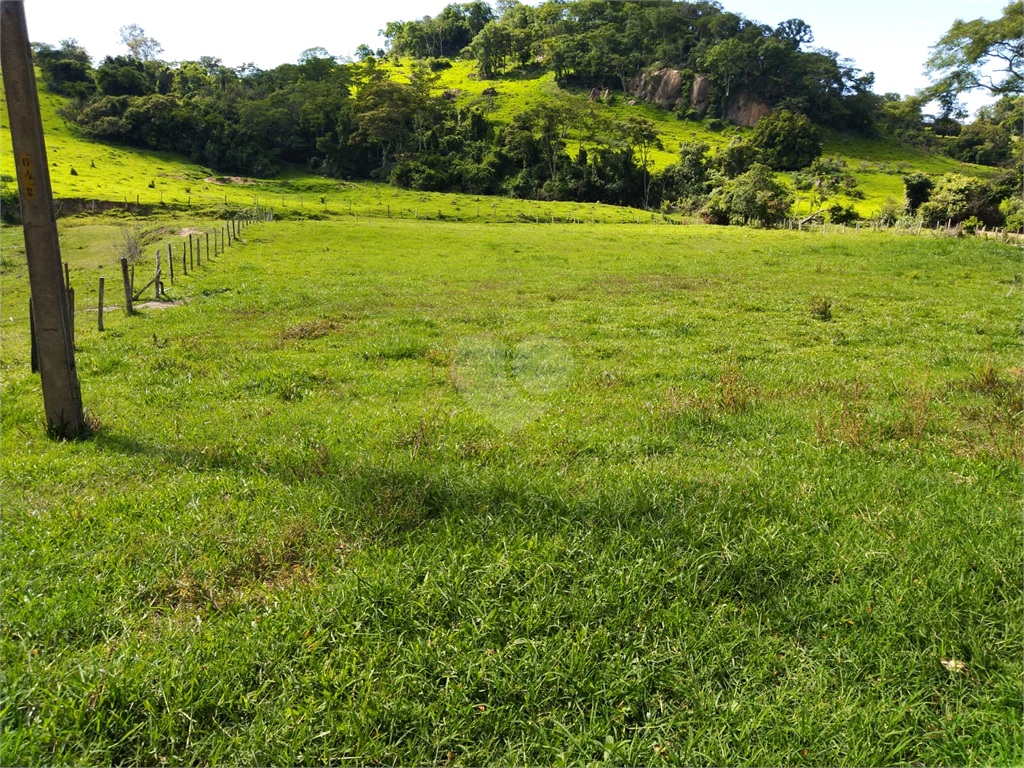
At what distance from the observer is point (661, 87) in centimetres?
15600

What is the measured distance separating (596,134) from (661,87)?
6658 centimetres

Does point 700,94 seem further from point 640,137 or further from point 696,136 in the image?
point 640,137

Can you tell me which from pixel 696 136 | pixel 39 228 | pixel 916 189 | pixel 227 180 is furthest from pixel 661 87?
pixel 39 228

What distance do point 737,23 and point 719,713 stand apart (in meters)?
206

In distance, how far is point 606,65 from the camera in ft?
541

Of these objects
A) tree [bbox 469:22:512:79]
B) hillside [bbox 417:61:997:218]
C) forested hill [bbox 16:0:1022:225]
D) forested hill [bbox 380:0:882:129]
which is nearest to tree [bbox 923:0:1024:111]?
forested hill [bbox 16:0:1022:225]

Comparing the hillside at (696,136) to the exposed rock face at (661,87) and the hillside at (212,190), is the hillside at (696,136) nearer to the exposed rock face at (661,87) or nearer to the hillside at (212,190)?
the exposed rock face at (661,87)

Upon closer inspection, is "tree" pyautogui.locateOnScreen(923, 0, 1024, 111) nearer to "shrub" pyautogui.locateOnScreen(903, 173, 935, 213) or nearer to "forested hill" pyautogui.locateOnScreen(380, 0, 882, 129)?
"shrub" pyautogui.locateOnScreen(903, 173, 935, 213)

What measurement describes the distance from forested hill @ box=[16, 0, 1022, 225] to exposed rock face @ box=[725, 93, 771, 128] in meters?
0.35

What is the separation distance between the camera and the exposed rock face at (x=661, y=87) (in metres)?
153

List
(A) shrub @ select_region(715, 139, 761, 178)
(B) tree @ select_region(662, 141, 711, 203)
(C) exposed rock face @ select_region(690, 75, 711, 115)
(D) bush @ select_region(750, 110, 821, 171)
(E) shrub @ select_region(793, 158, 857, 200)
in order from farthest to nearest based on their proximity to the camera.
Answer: (C) exposed rock face @ select_region(690, 75, 711, 115)
(D) bush @ select_region(750, 110, 821, 171)
(B) tree @ select_region(662, 141, 711, 203)
(A) shrub @ select_region(715, 139, 761, 178)
(E) shrub @ select_region(793, 158, 857, 200)

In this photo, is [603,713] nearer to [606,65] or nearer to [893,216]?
[893,216]

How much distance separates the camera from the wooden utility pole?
6.18 meters

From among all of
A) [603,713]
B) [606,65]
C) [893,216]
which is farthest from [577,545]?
[606,65]
